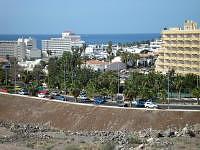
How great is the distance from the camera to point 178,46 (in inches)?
4446

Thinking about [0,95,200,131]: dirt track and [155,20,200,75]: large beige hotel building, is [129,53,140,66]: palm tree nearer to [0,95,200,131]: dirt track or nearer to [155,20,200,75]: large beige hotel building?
[155,20,200,75]: large beige hotel building

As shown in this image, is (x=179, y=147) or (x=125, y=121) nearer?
(x=179, y=147)

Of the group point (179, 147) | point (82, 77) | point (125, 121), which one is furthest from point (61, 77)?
point (179, 147)

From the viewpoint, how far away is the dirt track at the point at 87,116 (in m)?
66.8

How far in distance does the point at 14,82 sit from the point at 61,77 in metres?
16.4

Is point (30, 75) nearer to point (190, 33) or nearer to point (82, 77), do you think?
point (82, 77)

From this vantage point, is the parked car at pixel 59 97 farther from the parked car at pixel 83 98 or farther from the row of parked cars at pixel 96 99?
the parked car at pixel 83 98

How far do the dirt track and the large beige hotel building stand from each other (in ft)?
130

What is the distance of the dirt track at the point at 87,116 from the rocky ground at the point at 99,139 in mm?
1758

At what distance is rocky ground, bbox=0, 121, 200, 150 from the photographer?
54.2m

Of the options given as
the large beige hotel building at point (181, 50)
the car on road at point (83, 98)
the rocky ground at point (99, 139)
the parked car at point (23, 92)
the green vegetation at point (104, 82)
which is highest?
the large beige hotel building at point (181, 50)

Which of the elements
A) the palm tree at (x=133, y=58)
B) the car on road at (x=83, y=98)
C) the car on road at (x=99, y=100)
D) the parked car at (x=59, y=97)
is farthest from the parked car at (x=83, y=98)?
the palm tree at (x=133, y=58)

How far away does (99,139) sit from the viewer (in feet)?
200

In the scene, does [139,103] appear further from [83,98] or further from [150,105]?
[83,98]
